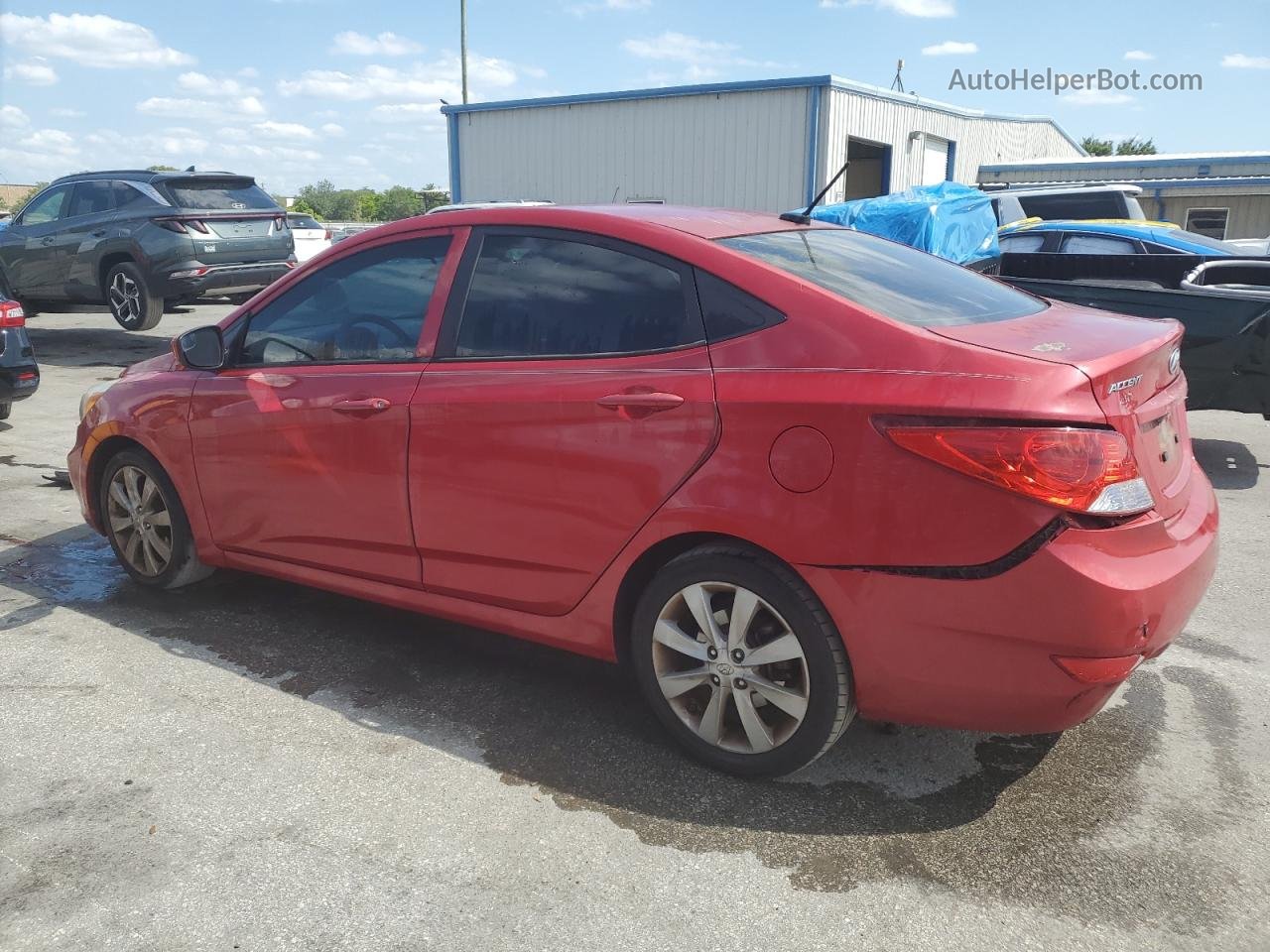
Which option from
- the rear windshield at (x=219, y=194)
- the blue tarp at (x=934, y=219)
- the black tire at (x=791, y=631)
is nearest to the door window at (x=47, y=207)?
the rear windshield at (x=219, y=194)

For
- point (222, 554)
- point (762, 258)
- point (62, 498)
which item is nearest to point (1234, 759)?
point (762, 258)

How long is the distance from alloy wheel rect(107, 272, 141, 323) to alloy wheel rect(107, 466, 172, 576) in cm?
829

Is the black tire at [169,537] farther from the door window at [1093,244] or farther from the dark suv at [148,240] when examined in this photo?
the door window at [1093,244]

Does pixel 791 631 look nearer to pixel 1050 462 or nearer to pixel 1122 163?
pixel 1050 462

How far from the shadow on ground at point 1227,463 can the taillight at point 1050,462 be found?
4.78 metres

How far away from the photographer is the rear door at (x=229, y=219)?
1166 cm

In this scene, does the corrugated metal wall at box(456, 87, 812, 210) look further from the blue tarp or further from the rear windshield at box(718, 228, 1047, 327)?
the rear windshield at box(718, 228, 1047, 327)

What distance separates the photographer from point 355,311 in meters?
3.69

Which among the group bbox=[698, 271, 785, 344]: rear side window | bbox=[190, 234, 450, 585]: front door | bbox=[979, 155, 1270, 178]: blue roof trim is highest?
bbox=[979, 155, 1270, 178]: blue roof trim

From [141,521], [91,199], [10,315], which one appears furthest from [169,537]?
[91,199]

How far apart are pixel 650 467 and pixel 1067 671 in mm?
1190

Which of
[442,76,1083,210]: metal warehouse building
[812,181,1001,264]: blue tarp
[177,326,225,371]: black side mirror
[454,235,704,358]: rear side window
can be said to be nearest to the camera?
[454,235,704,358]: rear side window

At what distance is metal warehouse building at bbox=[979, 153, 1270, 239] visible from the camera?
1134 inches

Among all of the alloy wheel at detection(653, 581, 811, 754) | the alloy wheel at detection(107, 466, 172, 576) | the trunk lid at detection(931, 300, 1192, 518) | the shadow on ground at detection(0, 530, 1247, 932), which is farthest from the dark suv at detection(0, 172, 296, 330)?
the trunk lid at detection(931, 300, 1192, 518)
